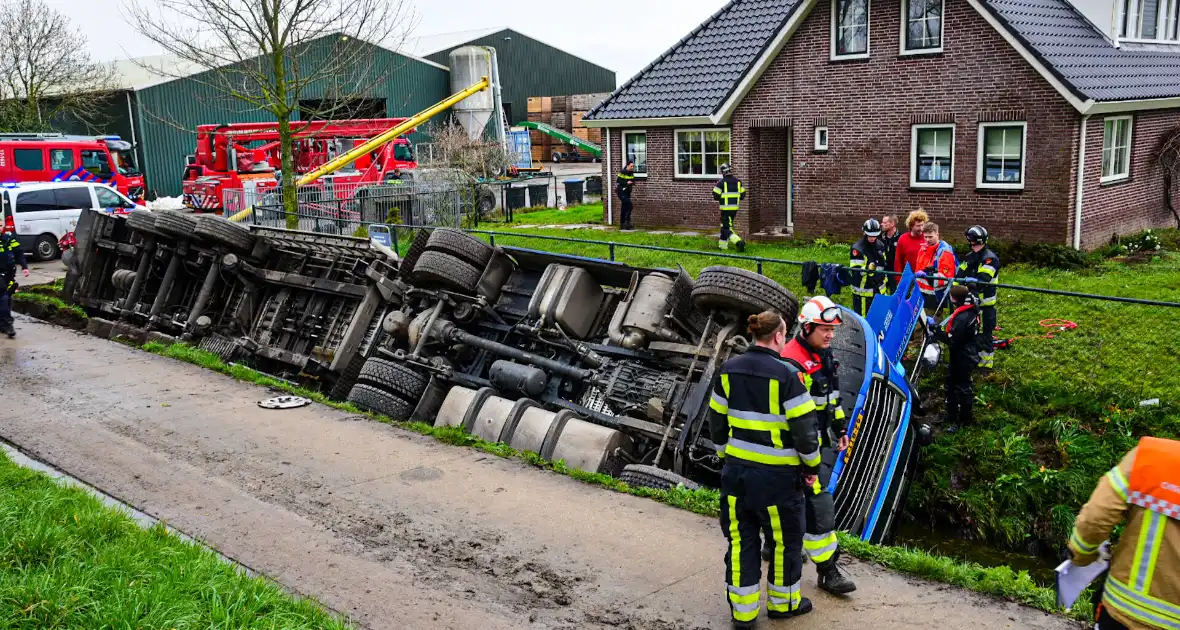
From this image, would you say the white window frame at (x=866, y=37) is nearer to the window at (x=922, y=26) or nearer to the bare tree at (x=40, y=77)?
the window at (x=922, y=26)

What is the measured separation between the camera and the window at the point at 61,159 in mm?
28828

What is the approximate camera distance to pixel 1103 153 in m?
16.8

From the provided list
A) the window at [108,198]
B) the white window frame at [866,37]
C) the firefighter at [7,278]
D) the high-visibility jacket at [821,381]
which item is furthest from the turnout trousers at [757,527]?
the window at [108,198]

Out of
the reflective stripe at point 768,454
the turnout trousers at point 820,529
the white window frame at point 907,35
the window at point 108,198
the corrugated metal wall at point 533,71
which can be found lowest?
the turnout trousers at point 820,529

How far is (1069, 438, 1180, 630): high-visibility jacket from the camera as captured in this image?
3.81 m

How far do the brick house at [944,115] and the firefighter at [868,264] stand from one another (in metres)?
5.46

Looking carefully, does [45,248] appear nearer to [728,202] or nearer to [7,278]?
[7,278]

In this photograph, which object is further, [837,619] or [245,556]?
[245,556]

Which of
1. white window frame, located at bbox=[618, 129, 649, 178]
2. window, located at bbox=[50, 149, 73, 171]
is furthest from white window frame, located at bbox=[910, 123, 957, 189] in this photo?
window, located at bbox=[50, 149, 73, 171]

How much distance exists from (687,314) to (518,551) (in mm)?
3331

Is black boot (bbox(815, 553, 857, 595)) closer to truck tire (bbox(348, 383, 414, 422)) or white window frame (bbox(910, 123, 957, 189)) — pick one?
truck tire (bbox(348, 383, 414, 422))

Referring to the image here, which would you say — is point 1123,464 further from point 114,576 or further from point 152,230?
point 152,230

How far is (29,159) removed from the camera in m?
28.5

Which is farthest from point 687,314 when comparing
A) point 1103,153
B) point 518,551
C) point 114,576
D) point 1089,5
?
point 1089,5
